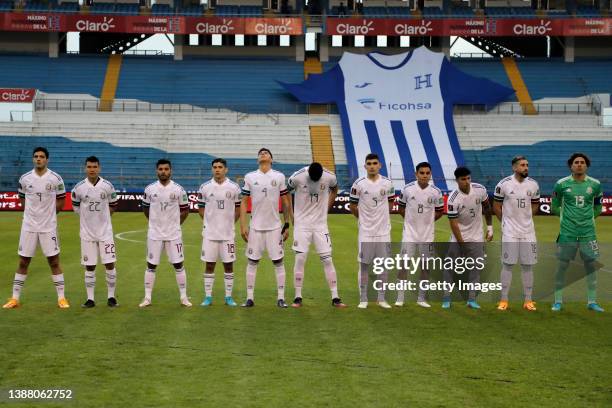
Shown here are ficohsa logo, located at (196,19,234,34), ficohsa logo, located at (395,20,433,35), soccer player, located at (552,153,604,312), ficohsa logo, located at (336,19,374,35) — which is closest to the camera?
soccer player, located at (552,153,604,312)

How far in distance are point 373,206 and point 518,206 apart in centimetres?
238

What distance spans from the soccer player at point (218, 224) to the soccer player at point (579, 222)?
5.34 meters

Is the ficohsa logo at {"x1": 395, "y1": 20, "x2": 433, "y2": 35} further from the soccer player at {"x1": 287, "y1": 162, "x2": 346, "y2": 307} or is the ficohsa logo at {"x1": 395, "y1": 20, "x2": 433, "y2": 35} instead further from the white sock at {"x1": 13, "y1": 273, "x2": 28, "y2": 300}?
the white sock at {"x1": 13, "y1": 273, "x2": 28, "y2": 300}

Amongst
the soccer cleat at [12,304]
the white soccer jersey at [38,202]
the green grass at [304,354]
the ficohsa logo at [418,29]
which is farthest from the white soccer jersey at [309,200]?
the ficohsa logo at [418,29]

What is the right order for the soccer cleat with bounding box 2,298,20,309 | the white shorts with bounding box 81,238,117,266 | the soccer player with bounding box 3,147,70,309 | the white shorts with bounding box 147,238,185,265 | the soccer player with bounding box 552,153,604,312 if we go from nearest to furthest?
the soccer cleat with bounding box 2,298,20,309
the soccer player with bounding box 3,147,70,309
the white shorts with bounding box 81,238,117,266
the white shorts with bounding box 147,238,185,265
the soccer player with bounding box 552,153,604,312

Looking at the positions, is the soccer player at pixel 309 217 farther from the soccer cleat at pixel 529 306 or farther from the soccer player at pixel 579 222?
the soccer player at pixel 579 222

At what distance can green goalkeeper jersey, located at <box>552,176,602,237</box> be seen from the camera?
1308cm

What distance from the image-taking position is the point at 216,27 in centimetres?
5594

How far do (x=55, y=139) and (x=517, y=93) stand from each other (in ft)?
101

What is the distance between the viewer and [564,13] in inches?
2296

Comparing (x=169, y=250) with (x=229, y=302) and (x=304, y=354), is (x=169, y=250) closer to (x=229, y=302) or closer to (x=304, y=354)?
(x=229, y=302)

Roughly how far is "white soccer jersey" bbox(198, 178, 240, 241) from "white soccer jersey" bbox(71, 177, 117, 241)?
5.13ft

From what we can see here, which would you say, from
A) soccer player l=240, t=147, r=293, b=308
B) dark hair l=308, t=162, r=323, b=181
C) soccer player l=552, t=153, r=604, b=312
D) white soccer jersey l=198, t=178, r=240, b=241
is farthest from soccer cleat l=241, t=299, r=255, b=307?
soccer player l=552, t=153, r=604, b=312

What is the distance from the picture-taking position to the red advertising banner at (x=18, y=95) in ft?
169
